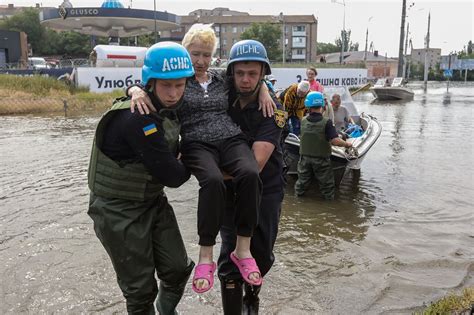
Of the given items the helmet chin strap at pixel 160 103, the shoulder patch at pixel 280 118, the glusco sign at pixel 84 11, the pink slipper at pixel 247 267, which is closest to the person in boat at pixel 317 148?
the shoulder patch at pixel 280 118

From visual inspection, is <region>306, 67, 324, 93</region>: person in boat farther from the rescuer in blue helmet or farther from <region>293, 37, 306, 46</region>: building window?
<region>293, 37, 306, 46</region>: building window

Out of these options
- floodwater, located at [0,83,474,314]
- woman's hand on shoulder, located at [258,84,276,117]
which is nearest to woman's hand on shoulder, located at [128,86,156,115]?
woman's hand on shoulder, located at [258,84,276,117]

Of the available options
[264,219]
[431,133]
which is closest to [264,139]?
[264,219]

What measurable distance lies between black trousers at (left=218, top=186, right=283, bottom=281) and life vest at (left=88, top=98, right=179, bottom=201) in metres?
0.58

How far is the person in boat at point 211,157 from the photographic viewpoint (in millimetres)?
2650

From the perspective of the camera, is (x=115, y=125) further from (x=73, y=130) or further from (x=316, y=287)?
(x=73, y=130)

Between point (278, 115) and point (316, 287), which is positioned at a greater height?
point (278, 115)

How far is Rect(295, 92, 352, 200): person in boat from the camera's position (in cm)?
719

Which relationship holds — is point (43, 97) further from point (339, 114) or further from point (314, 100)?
point (314, 100)

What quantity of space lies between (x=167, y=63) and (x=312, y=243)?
3.74 metres

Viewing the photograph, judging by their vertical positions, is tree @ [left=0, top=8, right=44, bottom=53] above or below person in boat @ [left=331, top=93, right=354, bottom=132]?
above

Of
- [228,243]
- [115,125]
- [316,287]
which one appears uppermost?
[115,125]

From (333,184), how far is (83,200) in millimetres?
4078

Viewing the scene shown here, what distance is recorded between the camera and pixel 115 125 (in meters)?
2.61
